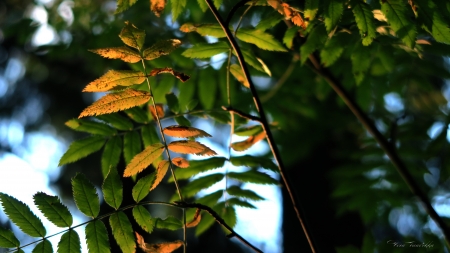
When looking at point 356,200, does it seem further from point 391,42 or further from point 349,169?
point 391,42

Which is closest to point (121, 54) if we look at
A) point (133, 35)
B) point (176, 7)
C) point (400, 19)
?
point (133, 35)

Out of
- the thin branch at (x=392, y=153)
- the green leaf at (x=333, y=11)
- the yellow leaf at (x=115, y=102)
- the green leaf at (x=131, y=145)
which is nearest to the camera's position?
the yellow leaf at (x=115, y=102)


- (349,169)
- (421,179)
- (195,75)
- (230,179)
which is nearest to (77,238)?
(230,179)

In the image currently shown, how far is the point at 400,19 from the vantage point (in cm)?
95

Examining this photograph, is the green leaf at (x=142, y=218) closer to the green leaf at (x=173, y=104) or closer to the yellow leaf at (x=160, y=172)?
the yellow leaf at (x=160, y=172)

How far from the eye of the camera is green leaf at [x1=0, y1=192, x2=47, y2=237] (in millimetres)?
861

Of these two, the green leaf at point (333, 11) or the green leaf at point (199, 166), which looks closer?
the green leaf at point (333, 11)

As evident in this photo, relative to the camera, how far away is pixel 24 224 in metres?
0.90

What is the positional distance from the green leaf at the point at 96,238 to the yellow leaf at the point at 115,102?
9.6 inches

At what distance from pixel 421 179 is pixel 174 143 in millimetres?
1581

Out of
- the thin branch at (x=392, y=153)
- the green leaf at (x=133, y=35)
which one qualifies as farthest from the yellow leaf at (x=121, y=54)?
the thin branch at (x=392, y=153)

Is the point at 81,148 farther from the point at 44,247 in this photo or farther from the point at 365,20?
the point at 365,20

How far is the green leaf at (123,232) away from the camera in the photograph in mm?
893

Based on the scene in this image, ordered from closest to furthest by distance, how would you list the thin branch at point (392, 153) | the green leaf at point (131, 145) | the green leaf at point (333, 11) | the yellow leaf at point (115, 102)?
the yellow leaf at point (115, 102) < the green leaf at point (333, 11) < the thin branch at point (392, 153) < the green leaf at point (131, 145)
